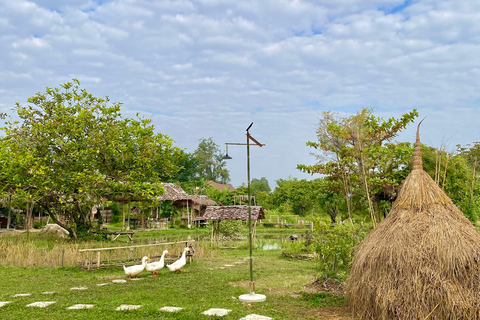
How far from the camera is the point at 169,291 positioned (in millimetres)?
8742

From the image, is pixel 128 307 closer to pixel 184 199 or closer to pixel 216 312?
pixel 216 312

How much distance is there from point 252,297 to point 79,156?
41.6 ft

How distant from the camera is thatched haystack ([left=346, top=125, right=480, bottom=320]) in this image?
5.65 metres

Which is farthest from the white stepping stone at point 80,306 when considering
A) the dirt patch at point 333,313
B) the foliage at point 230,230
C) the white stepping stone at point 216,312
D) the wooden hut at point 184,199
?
the wooden hut at point 184,199

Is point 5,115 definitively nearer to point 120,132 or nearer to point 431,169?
point 120,132

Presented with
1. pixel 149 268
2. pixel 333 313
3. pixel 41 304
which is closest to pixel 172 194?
pixel 149 268

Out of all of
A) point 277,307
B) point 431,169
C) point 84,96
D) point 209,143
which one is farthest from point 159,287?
point 209,143

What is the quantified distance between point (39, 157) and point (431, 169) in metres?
15.5

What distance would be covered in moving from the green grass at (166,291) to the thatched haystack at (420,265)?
123 centimetres

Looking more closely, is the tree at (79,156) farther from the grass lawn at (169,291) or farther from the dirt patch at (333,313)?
the dirt patch at (333,313)

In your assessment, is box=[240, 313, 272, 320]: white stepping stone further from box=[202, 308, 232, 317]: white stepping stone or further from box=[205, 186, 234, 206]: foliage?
box=[205, 186, 234, 206]: foliage

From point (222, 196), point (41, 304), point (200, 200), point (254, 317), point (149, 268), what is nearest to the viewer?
point (254, 317)

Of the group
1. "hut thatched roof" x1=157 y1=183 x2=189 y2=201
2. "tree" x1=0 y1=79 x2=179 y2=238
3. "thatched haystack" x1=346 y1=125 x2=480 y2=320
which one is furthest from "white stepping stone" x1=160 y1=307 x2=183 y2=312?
"hut thatched roof" x1=157 y1=183 x2=189 y2=201

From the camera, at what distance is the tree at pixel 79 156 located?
17.4 meters
